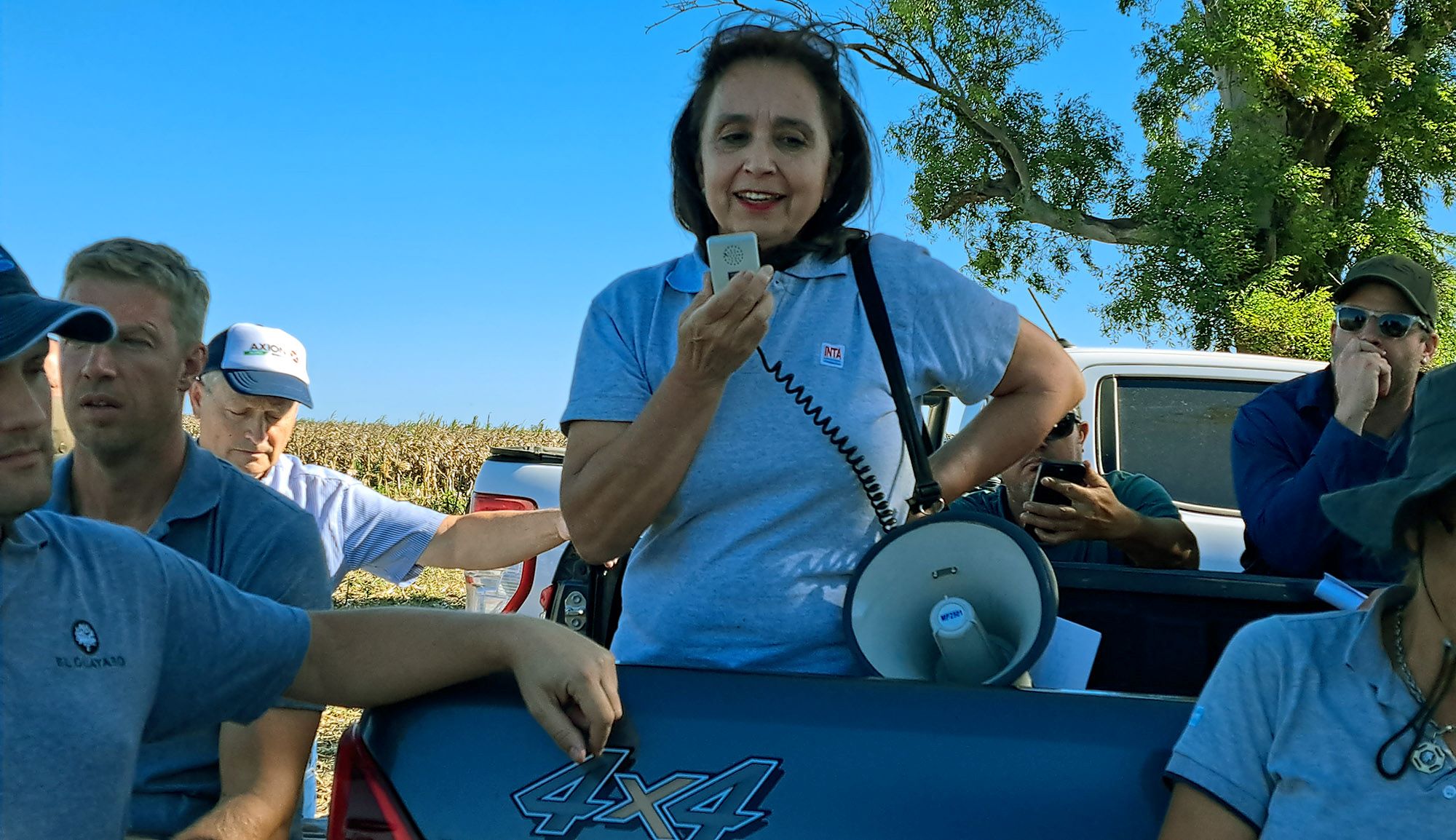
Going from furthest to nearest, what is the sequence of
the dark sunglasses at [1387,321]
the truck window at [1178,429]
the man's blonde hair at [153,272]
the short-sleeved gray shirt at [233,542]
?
the truck window at [1178,429] → the dark sunglasses at [1387,321] → the man's blonde hair at [153,272] → the short-sleeved gray shirt at [233,542]

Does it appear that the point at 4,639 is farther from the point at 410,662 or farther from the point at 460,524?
the point at 460,524

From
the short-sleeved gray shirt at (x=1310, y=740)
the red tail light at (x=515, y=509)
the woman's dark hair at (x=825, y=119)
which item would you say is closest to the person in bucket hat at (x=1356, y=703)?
the short-sleeved gray shirt at (x=1310, y=740)

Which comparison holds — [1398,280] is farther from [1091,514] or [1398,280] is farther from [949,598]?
[949,598]

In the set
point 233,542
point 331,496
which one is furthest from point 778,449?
point 331,496

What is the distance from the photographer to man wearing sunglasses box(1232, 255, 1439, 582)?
9.29 feet

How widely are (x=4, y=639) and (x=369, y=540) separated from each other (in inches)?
93.4

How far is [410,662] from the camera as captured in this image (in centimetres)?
167

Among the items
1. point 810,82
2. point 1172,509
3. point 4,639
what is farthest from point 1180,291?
point 4,639

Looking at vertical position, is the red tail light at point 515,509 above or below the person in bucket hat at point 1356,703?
below

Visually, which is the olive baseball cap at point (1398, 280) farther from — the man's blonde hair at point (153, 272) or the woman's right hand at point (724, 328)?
the man's blonde hair at point (153, 272)

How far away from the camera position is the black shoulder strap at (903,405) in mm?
2080

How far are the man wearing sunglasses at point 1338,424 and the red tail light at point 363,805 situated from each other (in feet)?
7.19

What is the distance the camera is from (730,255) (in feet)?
6.26

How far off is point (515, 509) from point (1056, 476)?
242 cm
